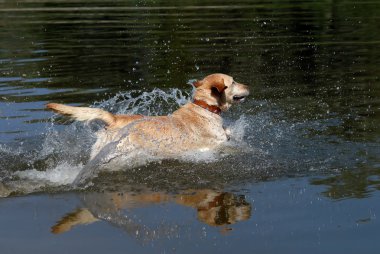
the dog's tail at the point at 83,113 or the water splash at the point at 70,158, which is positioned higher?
the dog's tail at the point at 83,113

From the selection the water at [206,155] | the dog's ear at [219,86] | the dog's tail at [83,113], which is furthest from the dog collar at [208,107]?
the dog's tail at [83,113]

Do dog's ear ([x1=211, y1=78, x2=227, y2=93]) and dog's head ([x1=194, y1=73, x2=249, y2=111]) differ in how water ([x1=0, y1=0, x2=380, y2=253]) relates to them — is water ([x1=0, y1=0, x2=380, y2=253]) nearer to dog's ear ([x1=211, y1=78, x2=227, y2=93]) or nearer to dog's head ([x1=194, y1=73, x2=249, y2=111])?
dog's head ([x1=194, y1=73, x2=249, y2=111])

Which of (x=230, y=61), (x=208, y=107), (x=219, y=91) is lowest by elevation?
(x=230, y=61)

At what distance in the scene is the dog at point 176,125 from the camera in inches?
352

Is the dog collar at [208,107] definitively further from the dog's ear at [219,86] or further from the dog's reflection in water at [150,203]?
the dog's reflection in water at [150,203]

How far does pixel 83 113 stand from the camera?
8734 millimetres

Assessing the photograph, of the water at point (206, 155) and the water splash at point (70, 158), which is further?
the water splash at point (70, 158)

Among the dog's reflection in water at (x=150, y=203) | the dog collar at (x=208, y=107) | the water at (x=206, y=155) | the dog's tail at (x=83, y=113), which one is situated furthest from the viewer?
the dog collar at (x=208, y=107)

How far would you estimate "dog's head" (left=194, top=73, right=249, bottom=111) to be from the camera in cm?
Answer: 1009

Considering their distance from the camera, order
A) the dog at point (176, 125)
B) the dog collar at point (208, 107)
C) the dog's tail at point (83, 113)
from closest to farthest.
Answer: the dog's tail at point (83, 113) → the dog at point (176, 125) → the dog collar at point (208, 107)

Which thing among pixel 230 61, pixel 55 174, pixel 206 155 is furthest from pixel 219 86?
pixel 230 61

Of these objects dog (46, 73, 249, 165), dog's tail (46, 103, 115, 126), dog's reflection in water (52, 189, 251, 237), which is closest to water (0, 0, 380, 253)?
dog's reflection in water (52, 189, 251, 237)

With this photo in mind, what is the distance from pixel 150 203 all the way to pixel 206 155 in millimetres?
2146

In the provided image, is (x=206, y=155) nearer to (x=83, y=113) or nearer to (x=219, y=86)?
(x=219, y=86)
